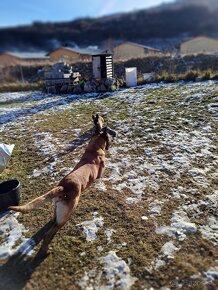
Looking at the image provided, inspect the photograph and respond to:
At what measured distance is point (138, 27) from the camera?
40.4m

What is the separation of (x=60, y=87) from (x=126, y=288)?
397 inches

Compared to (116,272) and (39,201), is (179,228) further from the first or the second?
(39,201)

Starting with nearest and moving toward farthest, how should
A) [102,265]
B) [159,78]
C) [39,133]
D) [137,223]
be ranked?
1. [102,265]
2. [137,223]
3. [39,133]
4. [159,78]

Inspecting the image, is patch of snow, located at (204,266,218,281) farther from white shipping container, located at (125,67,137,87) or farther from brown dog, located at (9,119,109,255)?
white shipping container, located at (125,67,137,87)

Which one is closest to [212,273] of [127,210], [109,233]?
[109,233]

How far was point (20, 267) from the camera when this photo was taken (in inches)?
102

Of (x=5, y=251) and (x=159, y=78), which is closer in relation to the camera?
(x=5, y=251)

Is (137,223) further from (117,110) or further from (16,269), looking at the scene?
(117,110)

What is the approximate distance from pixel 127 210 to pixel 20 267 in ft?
4.47

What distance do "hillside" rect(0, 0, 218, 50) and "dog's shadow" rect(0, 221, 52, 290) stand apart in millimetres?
8202

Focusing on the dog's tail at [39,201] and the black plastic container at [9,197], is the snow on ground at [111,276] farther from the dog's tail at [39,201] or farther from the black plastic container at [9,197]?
the black plastic container at [9,197]

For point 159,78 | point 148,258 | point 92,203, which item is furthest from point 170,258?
point 159,78

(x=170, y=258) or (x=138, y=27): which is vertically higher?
(x=138, y=27)

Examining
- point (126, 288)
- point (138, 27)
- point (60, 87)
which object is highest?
point (138, 27)
